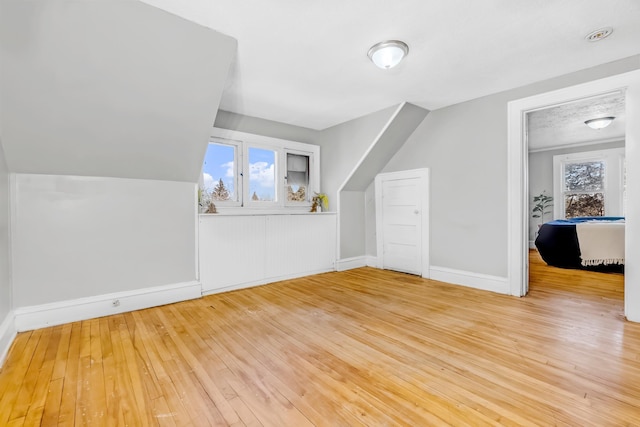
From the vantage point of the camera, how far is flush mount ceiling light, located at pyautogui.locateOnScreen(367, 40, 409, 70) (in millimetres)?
2329

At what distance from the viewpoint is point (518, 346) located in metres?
2.12

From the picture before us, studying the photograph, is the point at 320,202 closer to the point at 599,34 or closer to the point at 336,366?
the point at 336,366

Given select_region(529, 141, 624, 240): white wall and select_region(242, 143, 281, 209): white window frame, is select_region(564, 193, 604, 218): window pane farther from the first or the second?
select_region(242, 143, 281, 209): white window frame

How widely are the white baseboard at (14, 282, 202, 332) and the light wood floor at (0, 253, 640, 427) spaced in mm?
118

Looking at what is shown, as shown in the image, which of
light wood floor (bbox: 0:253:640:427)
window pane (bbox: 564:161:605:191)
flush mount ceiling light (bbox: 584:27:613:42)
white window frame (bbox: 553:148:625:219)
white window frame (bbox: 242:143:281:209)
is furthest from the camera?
window pane (bbox: 564:161:605:191)

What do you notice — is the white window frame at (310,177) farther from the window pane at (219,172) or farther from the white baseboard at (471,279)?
the white baseboard at (471,279)

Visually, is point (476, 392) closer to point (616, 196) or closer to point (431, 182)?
point (431, 182)

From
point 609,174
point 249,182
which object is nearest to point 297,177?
point 249,182

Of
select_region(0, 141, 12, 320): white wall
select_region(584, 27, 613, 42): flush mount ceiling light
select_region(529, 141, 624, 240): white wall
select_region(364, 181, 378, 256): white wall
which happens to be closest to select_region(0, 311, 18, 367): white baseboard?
select_region(0, 141, 12, 320): white wall

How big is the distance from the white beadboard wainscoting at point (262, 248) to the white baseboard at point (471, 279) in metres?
1.57

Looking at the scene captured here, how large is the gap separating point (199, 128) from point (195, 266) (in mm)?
1558

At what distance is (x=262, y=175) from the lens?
4375mm

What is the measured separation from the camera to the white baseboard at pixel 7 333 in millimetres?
2047

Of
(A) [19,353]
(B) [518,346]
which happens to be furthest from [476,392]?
(A) [19,353]
